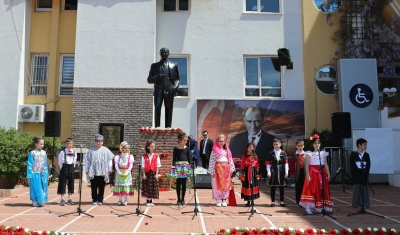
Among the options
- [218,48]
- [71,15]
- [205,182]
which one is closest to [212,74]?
[218,48]

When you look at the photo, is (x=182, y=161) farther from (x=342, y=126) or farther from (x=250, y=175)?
(x=342, y=126)

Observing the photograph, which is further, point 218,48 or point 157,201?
point 218,48

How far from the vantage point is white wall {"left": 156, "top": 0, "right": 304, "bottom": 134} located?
16.3 m

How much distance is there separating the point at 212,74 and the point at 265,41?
8.84ft

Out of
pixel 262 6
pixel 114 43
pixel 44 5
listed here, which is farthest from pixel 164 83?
pixel 44 5

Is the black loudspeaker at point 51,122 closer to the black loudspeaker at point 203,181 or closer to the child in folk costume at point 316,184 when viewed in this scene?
the black loudspeaker at point 203,181

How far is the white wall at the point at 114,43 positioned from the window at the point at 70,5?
4.92 feet

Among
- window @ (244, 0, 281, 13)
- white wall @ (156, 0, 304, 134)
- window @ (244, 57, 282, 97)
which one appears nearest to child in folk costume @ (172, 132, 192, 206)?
white wall @ (156, 0, 304, 134)

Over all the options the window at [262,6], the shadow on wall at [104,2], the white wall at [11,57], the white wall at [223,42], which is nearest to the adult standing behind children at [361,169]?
the white wall at [223,42]

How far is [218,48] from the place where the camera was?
16.5 m

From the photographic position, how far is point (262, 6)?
16906 millimetres

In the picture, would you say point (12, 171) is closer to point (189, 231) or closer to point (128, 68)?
point (128, 68)

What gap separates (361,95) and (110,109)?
31.5 ft

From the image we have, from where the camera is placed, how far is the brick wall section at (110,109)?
1536 centimetres
